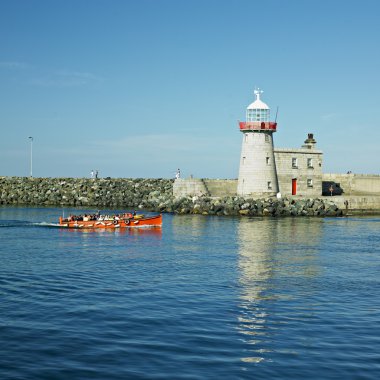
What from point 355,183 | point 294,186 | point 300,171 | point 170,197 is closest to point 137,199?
point 170,197

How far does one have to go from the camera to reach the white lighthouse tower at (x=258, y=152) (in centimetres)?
6781

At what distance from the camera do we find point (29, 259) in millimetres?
34375

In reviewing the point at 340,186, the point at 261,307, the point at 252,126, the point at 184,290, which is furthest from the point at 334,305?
the point at 340,186

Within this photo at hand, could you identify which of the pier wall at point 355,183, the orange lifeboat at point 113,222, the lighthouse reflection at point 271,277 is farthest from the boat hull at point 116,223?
the pier wall at point 355,183

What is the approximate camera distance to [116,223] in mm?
54469

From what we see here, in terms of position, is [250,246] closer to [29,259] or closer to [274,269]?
[274,269]

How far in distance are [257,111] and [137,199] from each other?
90.6 feet

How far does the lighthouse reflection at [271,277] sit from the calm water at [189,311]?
58mm

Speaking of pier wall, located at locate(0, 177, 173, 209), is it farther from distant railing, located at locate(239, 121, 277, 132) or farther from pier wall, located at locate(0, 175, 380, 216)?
distant railing, located at locate(239, 121, 277, 132)

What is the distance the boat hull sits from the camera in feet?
177

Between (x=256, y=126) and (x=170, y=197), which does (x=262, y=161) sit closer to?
(x=256, y=126)

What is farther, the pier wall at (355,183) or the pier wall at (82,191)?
the pier wall at (82,191)

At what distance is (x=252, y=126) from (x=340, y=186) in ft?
60.2

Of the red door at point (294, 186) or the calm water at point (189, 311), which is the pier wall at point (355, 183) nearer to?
the red door at point (294, 186)
